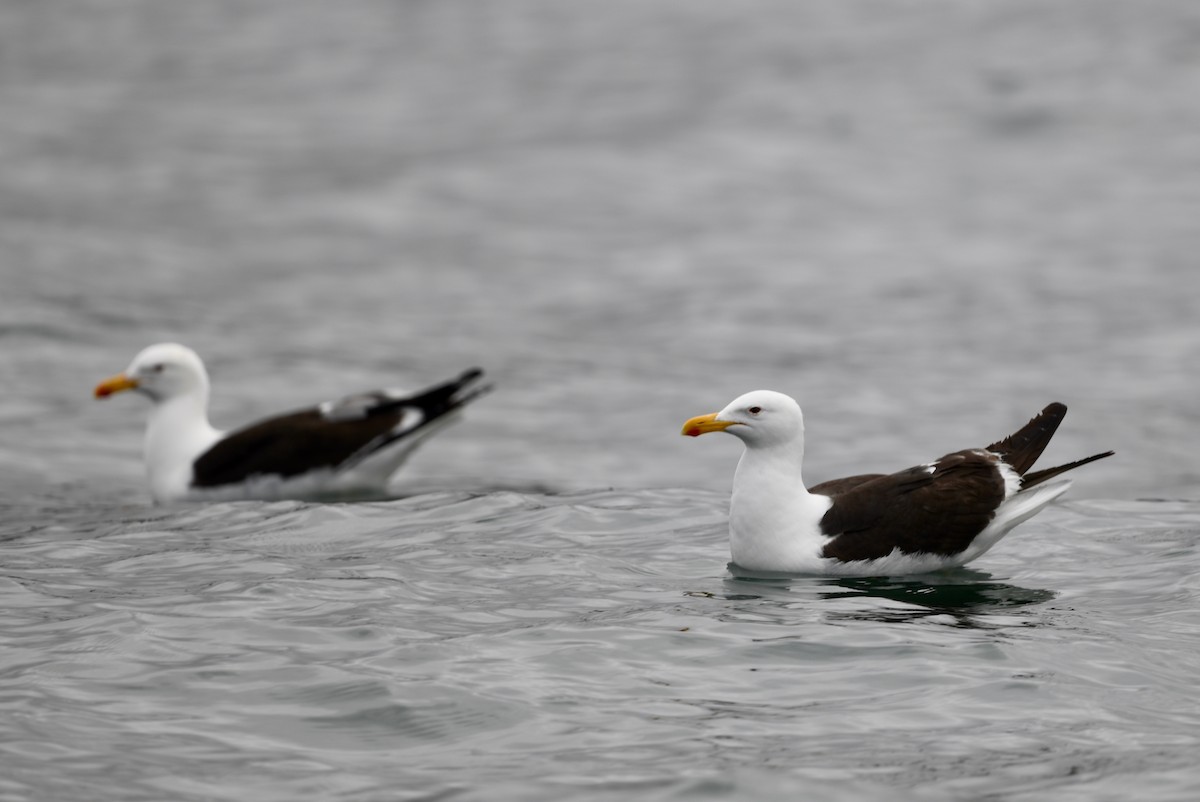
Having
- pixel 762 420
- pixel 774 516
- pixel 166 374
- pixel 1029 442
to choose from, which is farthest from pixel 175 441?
pixel 1029 442

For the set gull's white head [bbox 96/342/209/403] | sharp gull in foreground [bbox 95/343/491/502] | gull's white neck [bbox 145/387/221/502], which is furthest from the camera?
gull's white head [bbox 96/342/209/403]

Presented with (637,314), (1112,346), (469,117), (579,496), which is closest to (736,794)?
(579,496)

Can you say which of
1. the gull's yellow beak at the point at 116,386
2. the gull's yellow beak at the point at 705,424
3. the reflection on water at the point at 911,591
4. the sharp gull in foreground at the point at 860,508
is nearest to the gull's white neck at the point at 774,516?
the sharp gull in foreground at the point at 860,508

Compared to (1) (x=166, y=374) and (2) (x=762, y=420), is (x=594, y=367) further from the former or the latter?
(2) (x=762, y=420)

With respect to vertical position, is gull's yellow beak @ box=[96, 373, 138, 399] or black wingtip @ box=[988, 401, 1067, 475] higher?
gull's yellow beak @ box=[96, 373, 138, 399]

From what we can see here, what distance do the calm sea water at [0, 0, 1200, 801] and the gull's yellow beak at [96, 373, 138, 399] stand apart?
898 millimetres

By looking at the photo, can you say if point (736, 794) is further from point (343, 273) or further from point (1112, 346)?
point (343, 273)

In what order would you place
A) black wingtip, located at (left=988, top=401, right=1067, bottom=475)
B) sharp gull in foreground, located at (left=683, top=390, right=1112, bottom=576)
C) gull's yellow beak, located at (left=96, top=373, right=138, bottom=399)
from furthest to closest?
gull's yellow beak, located at (left=96, top=373, right=138, bottom=399)
black wingtip, located at (left=988, top=401, right=1067, bottom=475)
sharp gull in foreground, located at (left=683, top=390, right=1112, bottom=576)

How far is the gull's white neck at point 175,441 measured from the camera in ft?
46.8

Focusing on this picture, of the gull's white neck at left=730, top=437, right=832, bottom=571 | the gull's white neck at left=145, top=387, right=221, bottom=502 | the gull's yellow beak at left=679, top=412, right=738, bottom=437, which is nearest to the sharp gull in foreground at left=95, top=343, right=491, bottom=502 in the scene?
the gull's white neck at left=145, top=387, right=221, bottom=502

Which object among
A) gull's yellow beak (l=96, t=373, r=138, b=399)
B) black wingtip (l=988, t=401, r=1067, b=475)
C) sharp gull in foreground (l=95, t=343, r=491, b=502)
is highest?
gull's yellow beak (l=96, t=373, r=138, b=399)

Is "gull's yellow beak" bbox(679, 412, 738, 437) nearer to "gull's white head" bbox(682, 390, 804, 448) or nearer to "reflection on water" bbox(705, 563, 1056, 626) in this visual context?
"gull's white head" bbox(682, 390, 804, 448)

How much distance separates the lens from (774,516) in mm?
10023

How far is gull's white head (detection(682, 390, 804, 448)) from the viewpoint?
10.2m
